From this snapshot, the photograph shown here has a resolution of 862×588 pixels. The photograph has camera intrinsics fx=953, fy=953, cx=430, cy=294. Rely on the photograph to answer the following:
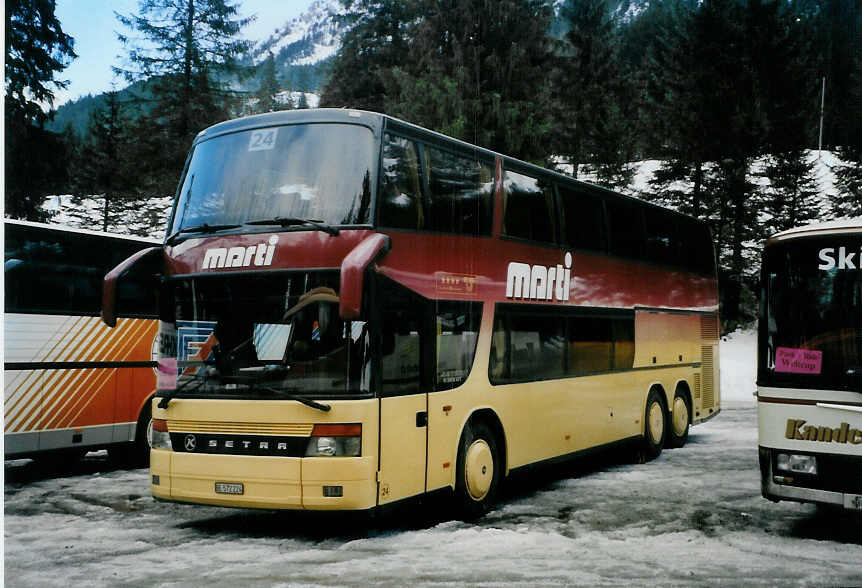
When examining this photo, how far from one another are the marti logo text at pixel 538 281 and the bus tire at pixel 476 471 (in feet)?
5.39

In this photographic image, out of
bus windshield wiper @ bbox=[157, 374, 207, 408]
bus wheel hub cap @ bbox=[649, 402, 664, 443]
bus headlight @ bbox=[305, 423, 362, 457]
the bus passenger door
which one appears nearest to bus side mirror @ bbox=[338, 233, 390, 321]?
the bus passenger door

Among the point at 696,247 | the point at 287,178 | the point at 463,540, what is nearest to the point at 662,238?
the point at 696,247

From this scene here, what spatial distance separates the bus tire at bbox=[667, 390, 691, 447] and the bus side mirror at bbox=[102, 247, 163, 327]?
9.67m

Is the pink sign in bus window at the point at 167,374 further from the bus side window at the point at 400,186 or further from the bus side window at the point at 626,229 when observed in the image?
the bus side window at the point at 626,229

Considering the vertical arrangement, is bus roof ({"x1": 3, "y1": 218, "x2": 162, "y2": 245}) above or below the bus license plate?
above

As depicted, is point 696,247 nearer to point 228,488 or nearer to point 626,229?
point 626,229

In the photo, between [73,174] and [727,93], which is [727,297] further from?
[727,93]

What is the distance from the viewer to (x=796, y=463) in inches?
334

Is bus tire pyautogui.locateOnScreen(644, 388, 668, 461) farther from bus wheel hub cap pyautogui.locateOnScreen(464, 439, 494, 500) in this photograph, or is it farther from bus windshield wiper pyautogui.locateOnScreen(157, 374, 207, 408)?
bus windshield wiper pyautogui.locateOnScreen(157, 374, 207, 408)

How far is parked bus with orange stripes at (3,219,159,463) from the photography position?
38.4ft

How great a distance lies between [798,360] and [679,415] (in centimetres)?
799

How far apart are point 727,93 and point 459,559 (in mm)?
33102

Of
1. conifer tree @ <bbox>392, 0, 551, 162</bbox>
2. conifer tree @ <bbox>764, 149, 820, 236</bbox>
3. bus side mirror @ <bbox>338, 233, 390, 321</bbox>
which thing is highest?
conifer tree @ <bbox>392, 0, 551, 162</bbox>

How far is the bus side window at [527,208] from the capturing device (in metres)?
10.9
